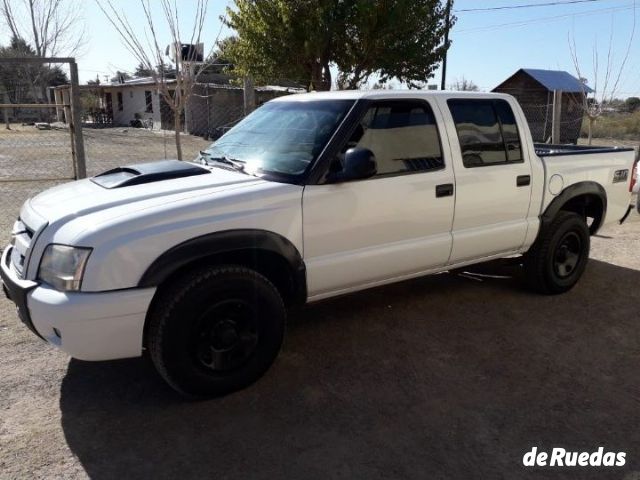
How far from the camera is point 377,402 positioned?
332cm

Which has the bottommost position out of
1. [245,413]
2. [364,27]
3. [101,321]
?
[245,413]

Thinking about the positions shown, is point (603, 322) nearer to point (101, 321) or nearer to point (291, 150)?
point (291, 150)

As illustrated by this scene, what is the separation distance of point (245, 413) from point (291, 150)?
1.73 meters

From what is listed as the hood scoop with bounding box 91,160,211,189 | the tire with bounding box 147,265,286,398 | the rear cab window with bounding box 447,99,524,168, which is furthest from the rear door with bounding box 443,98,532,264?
the hood scoop with bounding box 91,160,211,189

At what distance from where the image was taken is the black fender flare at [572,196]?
4910 millimetres

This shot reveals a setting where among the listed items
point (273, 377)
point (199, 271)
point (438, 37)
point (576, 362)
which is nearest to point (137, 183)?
point (199, 271)

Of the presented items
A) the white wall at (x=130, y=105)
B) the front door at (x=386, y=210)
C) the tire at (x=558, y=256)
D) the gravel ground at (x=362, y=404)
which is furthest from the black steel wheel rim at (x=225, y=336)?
the white wall at (x=130, y=105)

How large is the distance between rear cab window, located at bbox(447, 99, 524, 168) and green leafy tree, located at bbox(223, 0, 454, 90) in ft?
29.4

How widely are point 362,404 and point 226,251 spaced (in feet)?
3.95

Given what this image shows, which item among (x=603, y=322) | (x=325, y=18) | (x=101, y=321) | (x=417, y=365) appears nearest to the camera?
(x=101, y=321)

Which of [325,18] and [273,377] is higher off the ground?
[325,18]

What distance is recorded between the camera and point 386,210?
3.87 m

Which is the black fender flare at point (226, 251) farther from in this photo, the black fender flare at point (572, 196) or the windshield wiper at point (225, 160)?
the black fender flare at point (572, 196)

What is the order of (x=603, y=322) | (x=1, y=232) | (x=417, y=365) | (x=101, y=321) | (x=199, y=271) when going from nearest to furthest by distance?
(x=101, y=321)
(x=199, y=271)
(x=417, y=365)
(x=603, y=322)
(x=1, y=232)
